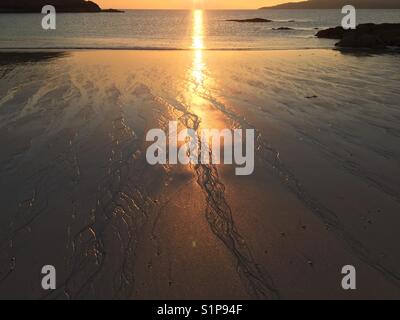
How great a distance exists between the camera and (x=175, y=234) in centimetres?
527

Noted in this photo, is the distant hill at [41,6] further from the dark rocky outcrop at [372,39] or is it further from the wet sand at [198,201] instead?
the wet sand at [198,201]

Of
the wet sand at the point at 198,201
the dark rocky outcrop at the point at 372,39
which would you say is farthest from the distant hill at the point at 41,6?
the wet sand at the point at 198,201

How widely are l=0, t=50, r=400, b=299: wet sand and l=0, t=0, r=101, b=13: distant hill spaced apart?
148178 mm

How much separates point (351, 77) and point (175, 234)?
47.0 feet

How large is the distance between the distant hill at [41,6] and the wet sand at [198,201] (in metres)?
148

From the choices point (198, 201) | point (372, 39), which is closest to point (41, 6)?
point (372, 39)

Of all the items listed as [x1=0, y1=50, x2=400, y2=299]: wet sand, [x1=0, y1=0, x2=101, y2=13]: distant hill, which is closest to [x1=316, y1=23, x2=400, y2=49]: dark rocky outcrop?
[x1=0, y1=50, x2=400, y2=299]: wet sand

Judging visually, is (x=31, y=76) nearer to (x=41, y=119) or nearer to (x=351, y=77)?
(x=41, y=119)

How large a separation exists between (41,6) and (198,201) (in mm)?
173436

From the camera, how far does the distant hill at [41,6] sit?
463 feet

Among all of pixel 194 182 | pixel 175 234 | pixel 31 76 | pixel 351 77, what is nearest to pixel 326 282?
pixel 175 234

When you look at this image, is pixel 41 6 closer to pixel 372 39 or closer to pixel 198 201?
pixel 372 39

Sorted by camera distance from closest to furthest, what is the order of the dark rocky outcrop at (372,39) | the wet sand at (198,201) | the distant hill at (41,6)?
the wet sand at (198,201) < the dark rocky outcrop at (372,39) < the distant hill at (41,6)

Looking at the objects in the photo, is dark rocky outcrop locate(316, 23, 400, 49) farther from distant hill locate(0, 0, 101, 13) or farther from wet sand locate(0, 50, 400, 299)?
distant hill locate(0, 0, 101, 13)
